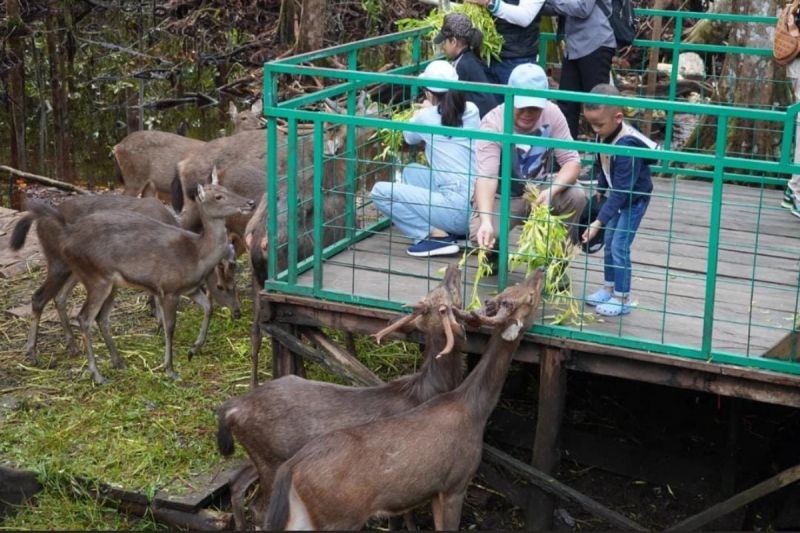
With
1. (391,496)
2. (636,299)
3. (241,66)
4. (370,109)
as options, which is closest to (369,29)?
(241,66)

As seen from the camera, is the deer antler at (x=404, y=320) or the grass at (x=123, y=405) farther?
the grass at (x=123, y=405)

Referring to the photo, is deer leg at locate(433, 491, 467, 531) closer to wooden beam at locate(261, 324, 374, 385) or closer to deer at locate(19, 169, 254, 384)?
wooden beam at locate(261, 324, 374, 385)

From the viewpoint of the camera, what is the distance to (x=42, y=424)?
8062 mm

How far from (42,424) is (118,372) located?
93 centimetres

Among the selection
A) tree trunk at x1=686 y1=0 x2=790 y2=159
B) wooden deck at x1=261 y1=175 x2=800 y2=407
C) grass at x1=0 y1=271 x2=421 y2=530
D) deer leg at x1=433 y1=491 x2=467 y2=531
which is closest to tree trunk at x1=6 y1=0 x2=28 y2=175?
grass at x1=0 y1=271 x2=421 y2=530

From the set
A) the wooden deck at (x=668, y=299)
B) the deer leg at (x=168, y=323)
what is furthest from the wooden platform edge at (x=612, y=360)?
the deer leg at (x=168, y=323)

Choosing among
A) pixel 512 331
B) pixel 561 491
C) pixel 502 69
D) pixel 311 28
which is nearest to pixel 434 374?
pixel 512 331

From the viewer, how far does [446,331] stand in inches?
268

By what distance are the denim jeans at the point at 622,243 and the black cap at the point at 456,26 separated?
1928 mm

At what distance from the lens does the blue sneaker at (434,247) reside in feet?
25.9

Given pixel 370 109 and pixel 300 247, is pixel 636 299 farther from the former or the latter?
pixel 370 109

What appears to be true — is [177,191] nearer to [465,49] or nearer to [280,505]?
[465,49]

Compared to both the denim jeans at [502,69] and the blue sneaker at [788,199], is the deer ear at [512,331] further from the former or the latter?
the blue sneaker at [788,199]

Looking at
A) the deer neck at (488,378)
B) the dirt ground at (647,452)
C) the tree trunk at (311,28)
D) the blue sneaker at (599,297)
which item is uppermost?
the tree trunk at (311,28)
